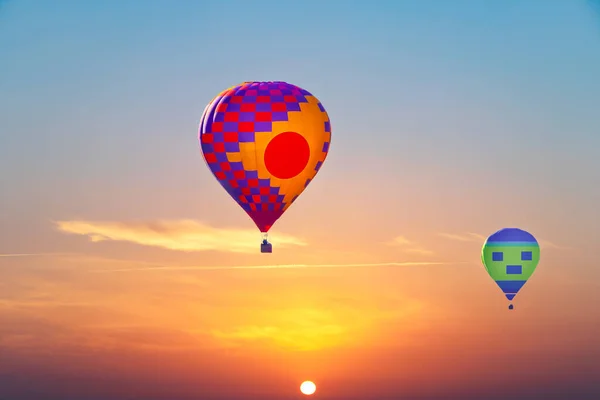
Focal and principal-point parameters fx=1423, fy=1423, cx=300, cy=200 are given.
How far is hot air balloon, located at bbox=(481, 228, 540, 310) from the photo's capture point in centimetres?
6838

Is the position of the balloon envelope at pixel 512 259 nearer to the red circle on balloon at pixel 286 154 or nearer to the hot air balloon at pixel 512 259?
the hot air balloon at pixel 512 259

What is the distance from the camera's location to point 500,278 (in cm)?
6869

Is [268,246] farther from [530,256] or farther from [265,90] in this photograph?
[530,256]

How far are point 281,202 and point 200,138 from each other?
13.6 ft

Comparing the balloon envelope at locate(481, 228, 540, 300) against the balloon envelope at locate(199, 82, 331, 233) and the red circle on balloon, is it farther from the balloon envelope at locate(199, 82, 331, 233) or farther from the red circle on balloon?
the red circle on balloon

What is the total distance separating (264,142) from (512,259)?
1810cm

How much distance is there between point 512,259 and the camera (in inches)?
2697

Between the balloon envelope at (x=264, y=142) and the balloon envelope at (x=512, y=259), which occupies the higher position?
the balloon envelope at (x=512, y=259)

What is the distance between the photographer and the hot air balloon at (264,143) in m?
55.6

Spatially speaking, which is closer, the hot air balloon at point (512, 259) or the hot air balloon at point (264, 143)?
the hot air balloon at point (264, 143)

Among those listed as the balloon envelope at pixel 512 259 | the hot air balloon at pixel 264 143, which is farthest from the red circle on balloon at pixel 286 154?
the balloon envelope at pixel 512 259

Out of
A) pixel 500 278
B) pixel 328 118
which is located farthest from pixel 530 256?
pixel 328 118

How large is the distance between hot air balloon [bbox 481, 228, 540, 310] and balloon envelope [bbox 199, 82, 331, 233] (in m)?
15.1

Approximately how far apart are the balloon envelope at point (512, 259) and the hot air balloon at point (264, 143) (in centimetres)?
1518
